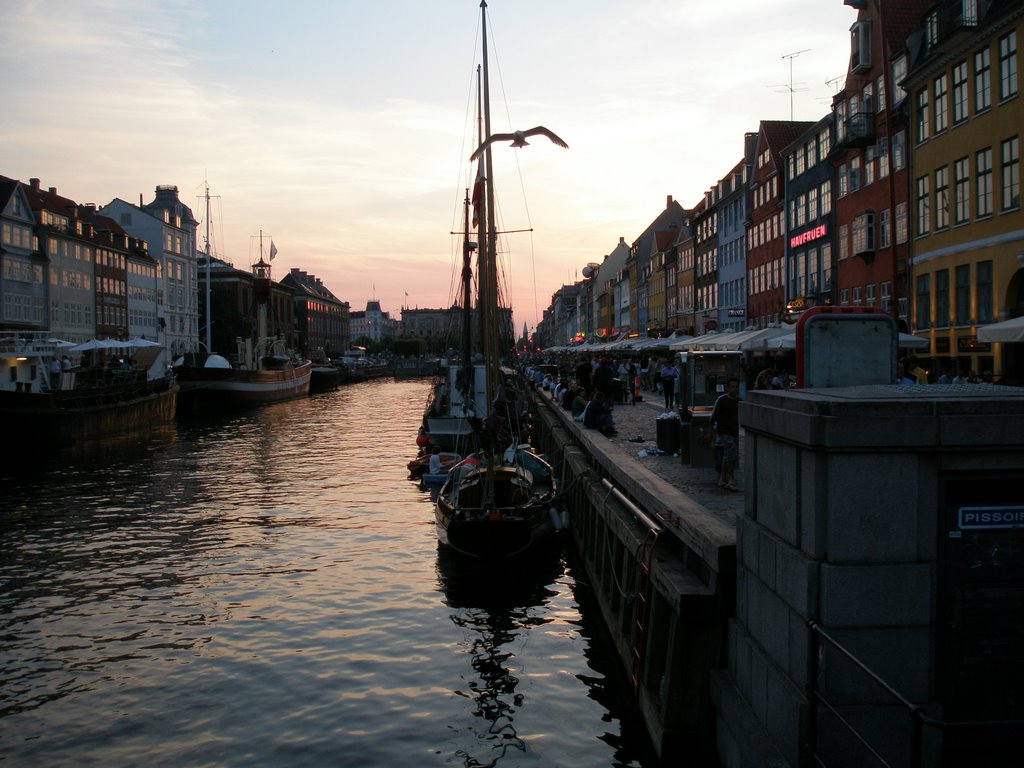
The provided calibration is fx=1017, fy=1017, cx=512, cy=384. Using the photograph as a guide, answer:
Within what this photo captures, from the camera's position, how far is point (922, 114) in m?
37.8

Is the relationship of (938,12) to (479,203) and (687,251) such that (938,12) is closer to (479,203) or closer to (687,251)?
(479,203)

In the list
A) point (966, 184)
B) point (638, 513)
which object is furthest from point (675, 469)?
point (966, 184)

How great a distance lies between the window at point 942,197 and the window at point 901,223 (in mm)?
4420

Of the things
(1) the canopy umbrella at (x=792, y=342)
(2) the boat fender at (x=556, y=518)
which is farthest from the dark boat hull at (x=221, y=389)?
(2) the boat fender at (x=556, y=518)

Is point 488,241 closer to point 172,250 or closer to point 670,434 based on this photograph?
point 670,434

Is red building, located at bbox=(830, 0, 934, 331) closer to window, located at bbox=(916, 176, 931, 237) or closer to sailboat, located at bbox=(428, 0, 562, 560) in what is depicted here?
window, located at bbox=(916, 176, 931, 237)

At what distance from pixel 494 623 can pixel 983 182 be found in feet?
81.4

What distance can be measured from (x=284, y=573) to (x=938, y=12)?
98.3ft

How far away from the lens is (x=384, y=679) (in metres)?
13.8

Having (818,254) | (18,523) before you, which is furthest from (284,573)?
(818,254)

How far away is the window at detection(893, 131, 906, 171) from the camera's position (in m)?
41.0

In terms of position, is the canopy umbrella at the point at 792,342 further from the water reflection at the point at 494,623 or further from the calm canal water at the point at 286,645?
the calm canal water at the point at 286,645

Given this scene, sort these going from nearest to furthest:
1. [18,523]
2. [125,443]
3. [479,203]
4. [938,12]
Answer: [18,523]
[479,203]
[938,12]
[125,443]

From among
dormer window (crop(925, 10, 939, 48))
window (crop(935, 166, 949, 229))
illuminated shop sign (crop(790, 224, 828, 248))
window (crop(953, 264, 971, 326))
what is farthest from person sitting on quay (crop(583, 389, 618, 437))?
illuminated shop sign (crop(790, 224, 828, 248))
